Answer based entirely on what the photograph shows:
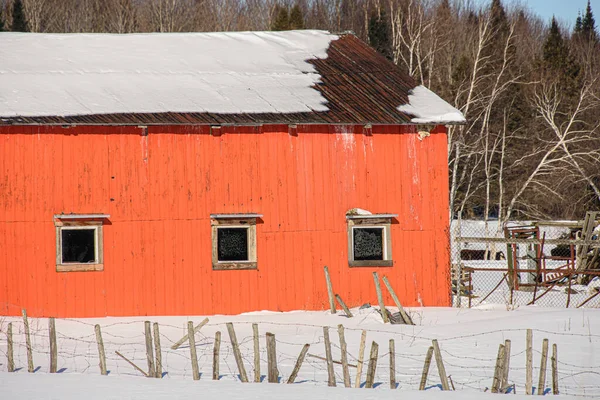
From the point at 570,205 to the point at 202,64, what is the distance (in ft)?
88.2

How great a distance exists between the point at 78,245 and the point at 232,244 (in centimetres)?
313

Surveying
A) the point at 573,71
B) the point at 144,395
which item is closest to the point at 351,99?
the point at 144,395

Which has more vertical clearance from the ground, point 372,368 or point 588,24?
point 588,24

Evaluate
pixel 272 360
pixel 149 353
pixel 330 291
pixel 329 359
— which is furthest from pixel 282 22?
pixel 329 359

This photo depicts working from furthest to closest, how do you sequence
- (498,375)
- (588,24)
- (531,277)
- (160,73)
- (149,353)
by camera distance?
1. (588,24)
2. (531,277)
3. (160,73)
4. (149,353)
5. (498,375)

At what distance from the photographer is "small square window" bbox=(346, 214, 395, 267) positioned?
18.5 meters

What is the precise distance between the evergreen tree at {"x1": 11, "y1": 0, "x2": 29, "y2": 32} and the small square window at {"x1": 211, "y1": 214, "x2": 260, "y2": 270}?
3514 centimetres

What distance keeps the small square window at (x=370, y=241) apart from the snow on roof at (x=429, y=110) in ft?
7.21

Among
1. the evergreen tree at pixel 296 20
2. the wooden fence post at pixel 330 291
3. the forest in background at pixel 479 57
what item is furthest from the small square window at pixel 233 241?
the evergreen tree at pixel 296 20

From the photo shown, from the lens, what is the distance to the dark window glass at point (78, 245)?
1795cm

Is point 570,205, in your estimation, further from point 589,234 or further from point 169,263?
point 169,263

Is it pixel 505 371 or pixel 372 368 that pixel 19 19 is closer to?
pixel 372 368

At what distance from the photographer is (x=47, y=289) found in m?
17.7

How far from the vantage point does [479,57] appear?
45.8m
